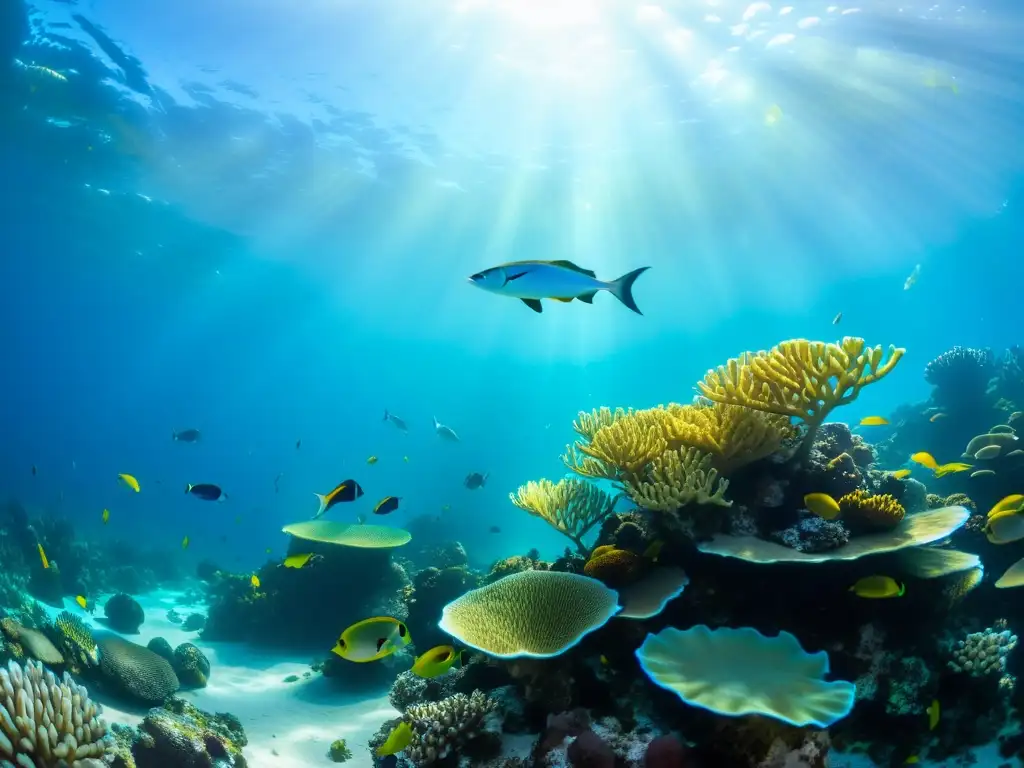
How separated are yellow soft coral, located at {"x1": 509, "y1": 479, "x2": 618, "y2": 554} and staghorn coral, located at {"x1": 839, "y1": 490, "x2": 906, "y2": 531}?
7.46 ft

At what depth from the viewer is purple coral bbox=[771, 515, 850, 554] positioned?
14.0 ft

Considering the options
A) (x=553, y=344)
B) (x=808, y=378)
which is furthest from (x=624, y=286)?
(x=553, y=344)

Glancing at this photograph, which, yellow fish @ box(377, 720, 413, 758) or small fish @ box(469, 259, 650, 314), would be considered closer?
small fish @ box(469, 259, 650, 314)

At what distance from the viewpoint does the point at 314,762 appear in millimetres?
6566

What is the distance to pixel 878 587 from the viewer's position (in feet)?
12.7

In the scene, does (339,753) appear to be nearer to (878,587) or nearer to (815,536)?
(815,536)

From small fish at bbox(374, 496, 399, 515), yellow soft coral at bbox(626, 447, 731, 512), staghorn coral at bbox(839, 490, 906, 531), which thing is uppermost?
small fish at bbox(374, 496, 399, 515)

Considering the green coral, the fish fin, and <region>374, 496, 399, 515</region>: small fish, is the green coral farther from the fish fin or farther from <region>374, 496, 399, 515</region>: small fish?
the fish fin

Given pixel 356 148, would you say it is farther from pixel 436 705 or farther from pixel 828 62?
pixel 436 705

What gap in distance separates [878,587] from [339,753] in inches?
250

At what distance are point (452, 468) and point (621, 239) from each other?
117ft

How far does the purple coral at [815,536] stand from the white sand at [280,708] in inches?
227

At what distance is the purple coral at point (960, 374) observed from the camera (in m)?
16.8

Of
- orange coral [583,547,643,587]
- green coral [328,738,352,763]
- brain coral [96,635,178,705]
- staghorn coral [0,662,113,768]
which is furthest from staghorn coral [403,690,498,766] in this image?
brain coral [96,635,178,705]
